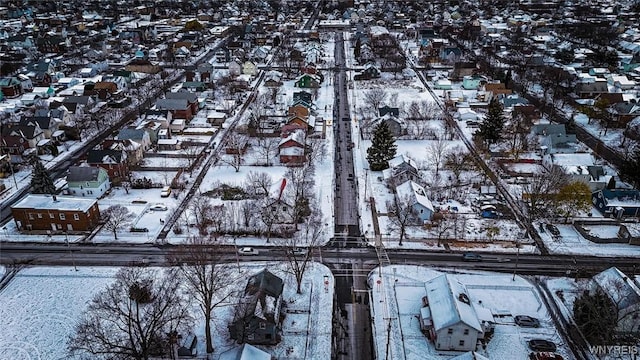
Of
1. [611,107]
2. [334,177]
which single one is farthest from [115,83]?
[611,107]

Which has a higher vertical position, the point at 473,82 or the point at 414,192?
the point at 473,82

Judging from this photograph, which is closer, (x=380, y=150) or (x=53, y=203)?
(x=53, y=203)

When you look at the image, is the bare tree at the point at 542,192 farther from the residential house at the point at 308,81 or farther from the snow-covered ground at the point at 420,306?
the residential house at the point at 308,81

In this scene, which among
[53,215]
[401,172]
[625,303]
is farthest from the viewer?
[401,172]

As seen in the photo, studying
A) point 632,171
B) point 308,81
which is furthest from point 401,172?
point 308,81

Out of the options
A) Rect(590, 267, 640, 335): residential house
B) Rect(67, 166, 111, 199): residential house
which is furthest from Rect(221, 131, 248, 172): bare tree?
Rect(590, 267, 640, 335): residential house

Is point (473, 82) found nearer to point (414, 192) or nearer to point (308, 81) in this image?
point (308, 81)

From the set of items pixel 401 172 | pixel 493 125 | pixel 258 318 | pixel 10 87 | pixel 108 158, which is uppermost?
pixel 10 87

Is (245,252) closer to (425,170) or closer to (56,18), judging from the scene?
(425,170)
